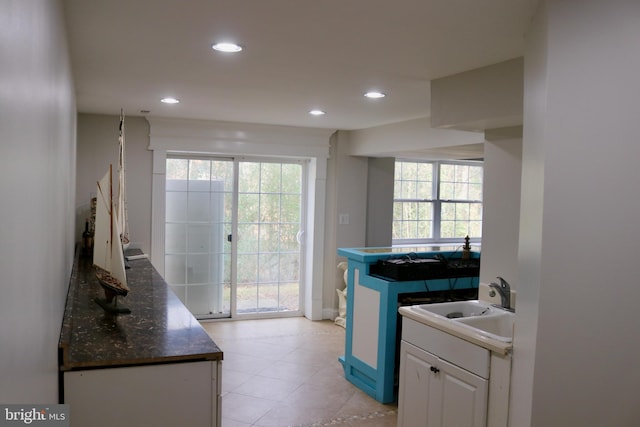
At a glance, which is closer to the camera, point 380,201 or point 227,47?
point 227,47

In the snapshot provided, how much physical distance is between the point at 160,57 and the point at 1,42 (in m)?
2.30

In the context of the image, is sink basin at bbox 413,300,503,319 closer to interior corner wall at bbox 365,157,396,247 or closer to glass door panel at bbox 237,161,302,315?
interior corner wall at bbox 365,157,396,247

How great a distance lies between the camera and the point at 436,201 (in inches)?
274

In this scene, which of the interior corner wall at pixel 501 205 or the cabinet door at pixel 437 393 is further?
the interior corner wall at pixel 501 205

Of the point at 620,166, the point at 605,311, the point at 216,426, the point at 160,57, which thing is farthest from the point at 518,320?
the point at 160,57

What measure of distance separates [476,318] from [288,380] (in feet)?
6.31

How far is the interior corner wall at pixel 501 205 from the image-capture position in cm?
309

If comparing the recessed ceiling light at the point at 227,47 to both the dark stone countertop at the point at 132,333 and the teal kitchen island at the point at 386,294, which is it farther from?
the teal kitchen island at the point at 386,294

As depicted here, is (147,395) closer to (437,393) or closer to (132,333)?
(132,333)

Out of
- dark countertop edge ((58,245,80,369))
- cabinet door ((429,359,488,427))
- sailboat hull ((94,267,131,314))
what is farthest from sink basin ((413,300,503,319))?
dark countertop edge ((58,245,80,369))

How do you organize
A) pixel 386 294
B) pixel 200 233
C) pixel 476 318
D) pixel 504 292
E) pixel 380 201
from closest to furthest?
pixel 476 318
pixel 504 292
pixel 386 294
pixel 200 233
pixel 380 201

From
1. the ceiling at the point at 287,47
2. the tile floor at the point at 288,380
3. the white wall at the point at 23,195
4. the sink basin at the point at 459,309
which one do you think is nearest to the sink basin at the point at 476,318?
the sink basin at the point at 459,309

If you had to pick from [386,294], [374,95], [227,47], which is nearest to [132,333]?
[227,47]

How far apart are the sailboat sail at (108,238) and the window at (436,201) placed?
186 inches
